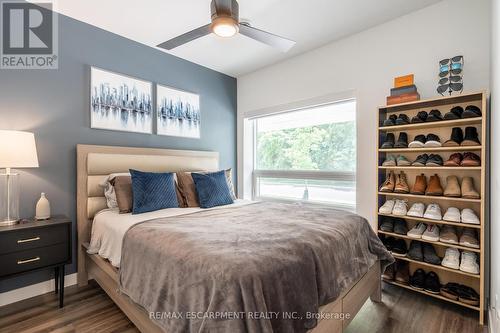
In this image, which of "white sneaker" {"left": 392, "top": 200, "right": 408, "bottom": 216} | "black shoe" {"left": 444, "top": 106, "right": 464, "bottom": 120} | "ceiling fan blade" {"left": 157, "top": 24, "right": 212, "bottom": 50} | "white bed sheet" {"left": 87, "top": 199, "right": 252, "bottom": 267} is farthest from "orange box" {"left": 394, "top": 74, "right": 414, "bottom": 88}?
"white bed sheet" {"left": 87, "top": 199, "right": 252, "bottom": 267}

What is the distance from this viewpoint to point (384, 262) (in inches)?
82.8

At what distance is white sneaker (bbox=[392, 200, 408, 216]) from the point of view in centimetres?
225

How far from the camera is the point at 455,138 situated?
204 cm

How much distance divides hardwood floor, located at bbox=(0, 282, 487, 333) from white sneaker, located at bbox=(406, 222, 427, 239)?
54cm

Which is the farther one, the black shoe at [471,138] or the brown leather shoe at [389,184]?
the brown leather shoe at [389,184]

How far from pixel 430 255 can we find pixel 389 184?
67 centimetres

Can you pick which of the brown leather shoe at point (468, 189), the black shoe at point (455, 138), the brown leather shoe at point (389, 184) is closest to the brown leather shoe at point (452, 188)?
the brown leather shoe at point (468, 189)

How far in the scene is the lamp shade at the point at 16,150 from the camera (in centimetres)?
180

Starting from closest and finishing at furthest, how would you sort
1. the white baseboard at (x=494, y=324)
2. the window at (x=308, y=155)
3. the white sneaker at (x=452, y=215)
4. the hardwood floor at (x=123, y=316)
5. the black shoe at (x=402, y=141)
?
the white baseboard at (x=494, y=324) → the hardwood floor at (x=123, y=316) → the white sneaker at (x=452, y=215) → the black shoe at (x=402, y=141) → the window at (x=308, y=155)

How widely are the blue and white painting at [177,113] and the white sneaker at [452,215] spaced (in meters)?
2.95

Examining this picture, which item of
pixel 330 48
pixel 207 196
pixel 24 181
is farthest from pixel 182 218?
pixel 330 48

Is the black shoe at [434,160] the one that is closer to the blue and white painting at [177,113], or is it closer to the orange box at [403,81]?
the orange box at [403,81]

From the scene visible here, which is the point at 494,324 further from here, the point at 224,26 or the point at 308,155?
the point at 224,26

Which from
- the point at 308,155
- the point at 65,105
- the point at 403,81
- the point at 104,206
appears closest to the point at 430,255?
the point at 403,81
